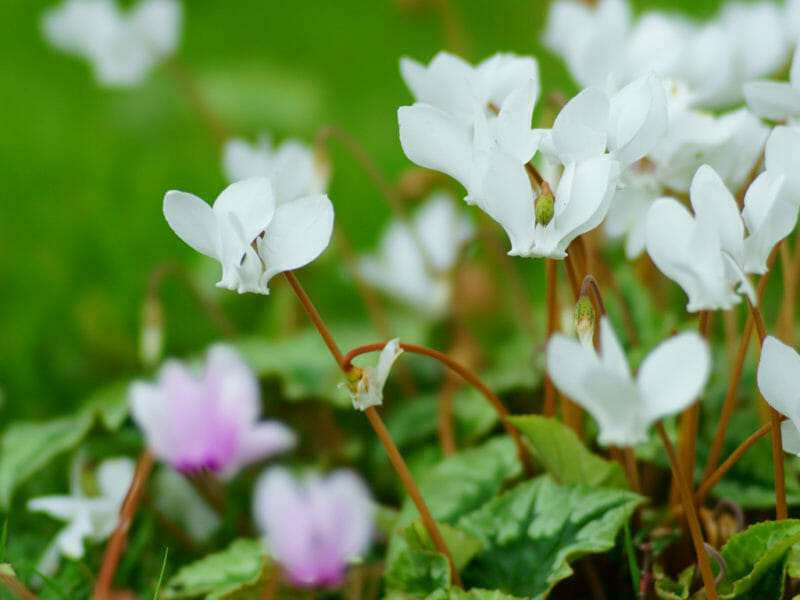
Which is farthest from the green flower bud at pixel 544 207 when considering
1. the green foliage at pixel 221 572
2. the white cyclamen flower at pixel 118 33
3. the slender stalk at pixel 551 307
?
the white cyclamen flower at pixel 118 33

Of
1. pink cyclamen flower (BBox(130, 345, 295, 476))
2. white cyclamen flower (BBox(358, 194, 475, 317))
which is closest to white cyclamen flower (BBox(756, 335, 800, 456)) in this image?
pink cyclamen flower (BBox(130, 345, 295, 476))

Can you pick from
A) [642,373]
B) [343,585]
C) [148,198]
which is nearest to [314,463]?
[343,585]

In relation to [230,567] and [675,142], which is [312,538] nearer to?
[230,567]

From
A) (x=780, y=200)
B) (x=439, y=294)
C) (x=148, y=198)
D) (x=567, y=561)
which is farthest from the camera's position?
(x=148, y=198)

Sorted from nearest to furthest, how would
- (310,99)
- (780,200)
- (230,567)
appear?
(780,200), (230,567), (310,99)

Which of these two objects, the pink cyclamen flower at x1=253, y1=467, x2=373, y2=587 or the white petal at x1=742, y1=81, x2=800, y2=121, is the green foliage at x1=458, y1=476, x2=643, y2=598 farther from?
the white petal at x1=742, y1=81, x2=800, y2=121

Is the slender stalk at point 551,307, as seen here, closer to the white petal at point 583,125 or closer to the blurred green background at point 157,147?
the white petal at point 583,125

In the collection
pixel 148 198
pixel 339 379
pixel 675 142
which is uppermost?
pixel 675 142
